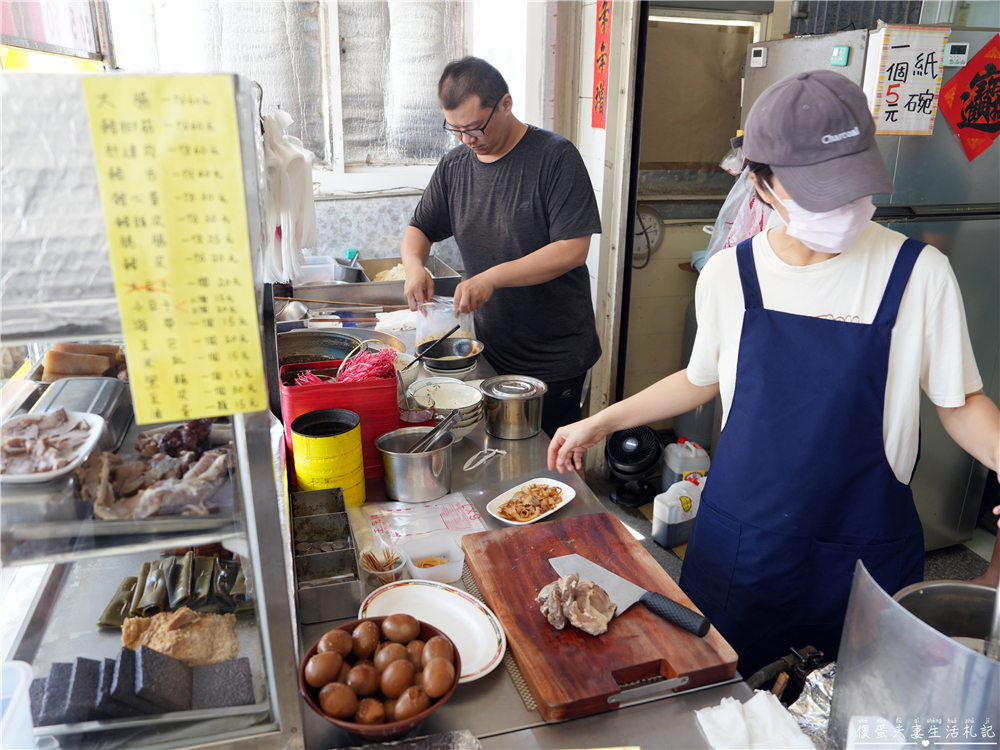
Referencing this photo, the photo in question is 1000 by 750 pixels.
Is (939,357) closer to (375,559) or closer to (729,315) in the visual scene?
(729,315)

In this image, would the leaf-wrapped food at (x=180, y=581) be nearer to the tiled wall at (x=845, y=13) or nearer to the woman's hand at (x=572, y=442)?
the woman's hand at (x=572, y=442)

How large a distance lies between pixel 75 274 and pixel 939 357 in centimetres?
156

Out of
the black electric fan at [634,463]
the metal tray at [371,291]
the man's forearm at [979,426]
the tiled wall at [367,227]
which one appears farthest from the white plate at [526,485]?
the tiled wall at [367,227]

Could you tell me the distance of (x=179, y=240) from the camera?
79cm

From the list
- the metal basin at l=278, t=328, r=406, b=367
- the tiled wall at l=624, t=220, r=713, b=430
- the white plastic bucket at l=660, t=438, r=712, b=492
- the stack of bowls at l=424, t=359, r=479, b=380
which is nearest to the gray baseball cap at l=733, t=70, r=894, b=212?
the stack of bowls at l=424, t=359, r=479, b=380

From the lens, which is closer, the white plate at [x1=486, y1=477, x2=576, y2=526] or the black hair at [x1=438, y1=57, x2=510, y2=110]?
the white plate at [x1=486, y1=477, x2=576, y2=526]

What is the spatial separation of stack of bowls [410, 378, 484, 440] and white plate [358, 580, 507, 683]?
67 cm

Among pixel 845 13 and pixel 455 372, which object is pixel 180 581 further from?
pixel 845 13

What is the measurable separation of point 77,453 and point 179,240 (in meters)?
0.36

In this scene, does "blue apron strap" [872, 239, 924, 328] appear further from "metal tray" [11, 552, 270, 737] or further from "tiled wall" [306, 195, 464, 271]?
"tiled wall" [306, 195, 464, 271]

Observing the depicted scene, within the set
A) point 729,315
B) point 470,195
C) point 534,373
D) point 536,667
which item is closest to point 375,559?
point 536,667

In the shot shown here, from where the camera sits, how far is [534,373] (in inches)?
115

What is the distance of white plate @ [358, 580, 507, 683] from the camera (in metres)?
1.24

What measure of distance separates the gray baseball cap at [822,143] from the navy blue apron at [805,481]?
9.7 inches
